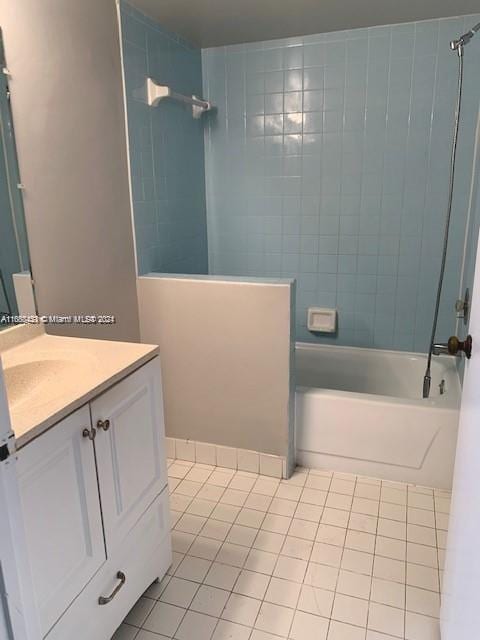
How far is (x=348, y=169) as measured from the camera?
2678 millimetres

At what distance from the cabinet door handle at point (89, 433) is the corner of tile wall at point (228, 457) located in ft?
3.97

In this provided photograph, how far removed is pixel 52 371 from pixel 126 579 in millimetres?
669

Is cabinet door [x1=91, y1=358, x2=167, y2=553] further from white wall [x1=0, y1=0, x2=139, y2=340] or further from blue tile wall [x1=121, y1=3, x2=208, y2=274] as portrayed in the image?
blue tile wall [x1=121, y1=3, x2=208, y2=274]

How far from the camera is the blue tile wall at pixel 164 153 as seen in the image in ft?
6.98

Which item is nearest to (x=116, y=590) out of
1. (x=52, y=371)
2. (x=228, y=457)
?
(x=52, y=371)

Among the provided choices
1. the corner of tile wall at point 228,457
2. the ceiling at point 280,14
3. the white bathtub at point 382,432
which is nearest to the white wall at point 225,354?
the corner of tile wall at point 228,457

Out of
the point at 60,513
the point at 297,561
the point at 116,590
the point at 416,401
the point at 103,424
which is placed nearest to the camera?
the point at 60,513

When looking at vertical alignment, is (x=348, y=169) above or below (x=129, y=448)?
above

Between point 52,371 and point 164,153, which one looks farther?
point 164,153

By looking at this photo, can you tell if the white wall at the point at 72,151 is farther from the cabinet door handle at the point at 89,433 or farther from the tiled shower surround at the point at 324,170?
the cabinet door handle at the point at 89,433

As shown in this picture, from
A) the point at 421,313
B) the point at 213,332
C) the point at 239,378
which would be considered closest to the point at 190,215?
the point at 213,332

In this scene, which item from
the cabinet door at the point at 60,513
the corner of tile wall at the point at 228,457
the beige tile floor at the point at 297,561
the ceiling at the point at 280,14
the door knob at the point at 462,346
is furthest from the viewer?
the corner of tile wall at the point at 228,457

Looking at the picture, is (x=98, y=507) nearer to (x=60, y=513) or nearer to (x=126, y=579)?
(x=60, y=513)

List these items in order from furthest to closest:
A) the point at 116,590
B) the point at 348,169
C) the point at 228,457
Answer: the point at 348,169, the point at 228,457, the point at 116,590
